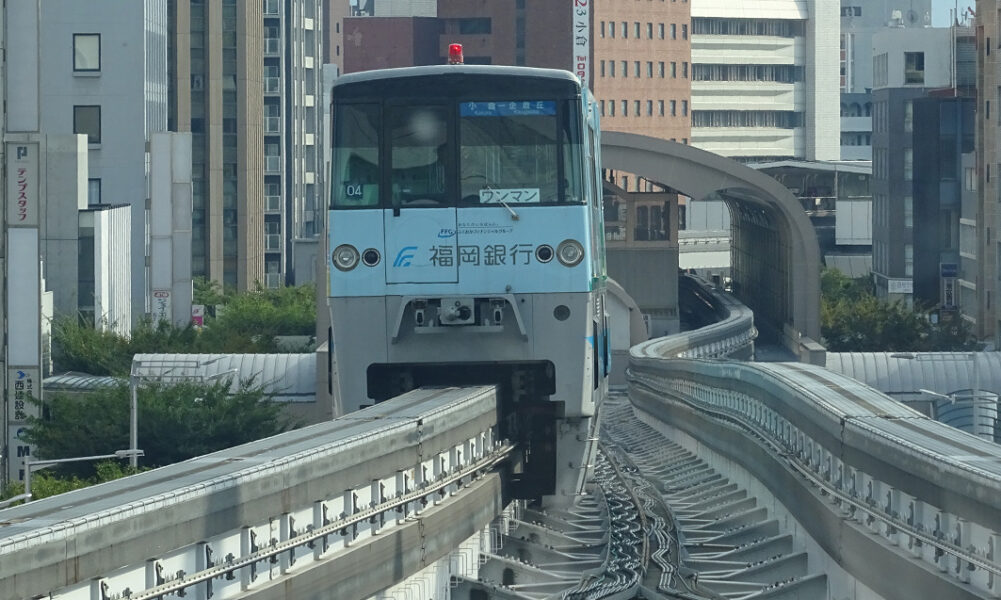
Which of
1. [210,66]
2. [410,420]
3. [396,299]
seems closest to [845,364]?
[396,299]

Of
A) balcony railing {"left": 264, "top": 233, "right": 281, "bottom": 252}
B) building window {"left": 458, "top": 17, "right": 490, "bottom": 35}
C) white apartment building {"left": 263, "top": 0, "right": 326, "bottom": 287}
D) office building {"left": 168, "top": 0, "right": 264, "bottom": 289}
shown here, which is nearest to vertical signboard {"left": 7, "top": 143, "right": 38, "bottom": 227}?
office building {"left": 168, "top": 0, "right": 264, "bottom": 289}

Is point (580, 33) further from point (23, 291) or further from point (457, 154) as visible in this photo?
point (457, 154)

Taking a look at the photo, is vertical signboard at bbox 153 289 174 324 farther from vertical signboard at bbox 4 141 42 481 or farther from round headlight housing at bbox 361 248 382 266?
round headlight housing at bbox 361 248 382 266

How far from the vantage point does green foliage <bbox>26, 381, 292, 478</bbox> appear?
3006 cm

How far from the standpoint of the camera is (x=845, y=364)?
44.1 meters

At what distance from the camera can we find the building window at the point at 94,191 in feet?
204

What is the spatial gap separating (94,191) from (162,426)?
33665 mm

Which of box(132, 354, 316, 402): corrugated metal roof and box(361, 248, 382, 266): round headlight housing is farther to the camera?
box(132, 354, 316, 402): corrugated metal roof

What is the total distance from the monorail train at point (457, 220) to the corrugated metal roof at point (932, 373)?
21135 mm

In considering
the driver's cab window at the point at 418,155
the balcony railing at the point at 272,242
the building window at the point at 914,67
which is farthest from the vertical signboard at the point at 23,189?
the building window at the point at 914,67

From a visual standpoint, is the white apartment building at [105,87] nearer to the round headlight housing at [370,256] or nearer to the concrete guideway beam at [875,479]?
the concrete guideway beam at [875,479]

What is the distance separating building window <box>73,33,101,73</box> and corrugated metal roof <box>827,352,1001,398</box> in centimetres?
2866

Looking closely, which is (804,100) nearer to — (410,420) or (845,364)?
(845,364)

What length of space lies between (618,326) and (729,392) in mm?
28693
